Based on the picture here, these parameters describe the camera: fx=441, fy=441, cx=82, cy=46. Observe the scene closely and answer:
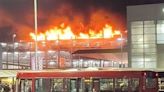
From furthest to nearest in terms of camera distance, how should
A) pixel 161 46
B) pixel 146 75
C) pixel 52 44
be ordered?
pixel 52 44, pixel 161 46, pixel 146 75

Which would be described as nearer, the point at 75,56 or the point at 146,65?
the point at 146,65

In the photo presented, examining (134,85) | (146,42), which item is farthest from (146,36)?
(134,85)

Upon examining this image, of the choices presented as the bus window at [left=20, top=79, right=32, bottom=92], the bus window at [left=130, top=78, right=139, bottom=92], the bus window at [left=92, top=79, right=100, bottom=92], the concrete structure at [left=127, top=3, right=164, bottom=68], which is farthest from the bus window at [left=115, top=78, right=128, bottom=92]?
the concrete structure at [left=127, top=3, right=164, bottom=68]

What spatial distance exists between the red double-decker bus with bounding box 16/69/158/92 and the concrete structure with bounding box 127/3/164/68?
36.3 metres

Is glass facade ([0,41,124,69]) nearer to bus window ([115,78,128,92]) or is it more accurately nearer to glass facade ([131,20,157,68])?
glass facade ([131,20,157,68])

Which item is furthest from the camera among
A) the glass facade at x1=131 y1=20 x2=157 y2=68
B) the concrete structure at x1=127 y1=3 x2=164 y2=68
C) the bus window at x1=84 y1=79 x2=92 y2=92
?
the glass facade at x1=131 y1=20 x2=157 y2=68

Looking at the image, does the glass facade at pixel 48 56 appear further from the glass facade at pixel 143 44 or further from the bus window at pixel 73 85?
the bus window at pixel 73 85

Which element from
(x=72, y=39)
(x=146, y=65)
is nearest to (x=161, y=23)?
(x=146, y=65)

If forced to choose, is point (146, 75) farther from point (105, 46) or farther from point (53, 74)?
point (105, 46)

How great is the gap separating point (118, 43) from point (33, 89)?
215 ft

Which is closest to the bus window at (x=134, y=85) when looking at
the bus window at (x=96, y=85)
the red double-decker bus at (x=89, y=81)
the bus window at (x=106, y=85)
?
the red double-decker bus at (x=89, y=81)

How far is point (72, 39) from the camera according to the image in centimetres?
9531

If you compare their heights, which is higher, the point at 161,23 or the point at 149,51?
the point at 161,23

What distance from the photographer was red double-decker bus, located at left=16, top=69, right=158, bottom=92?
952 inches
